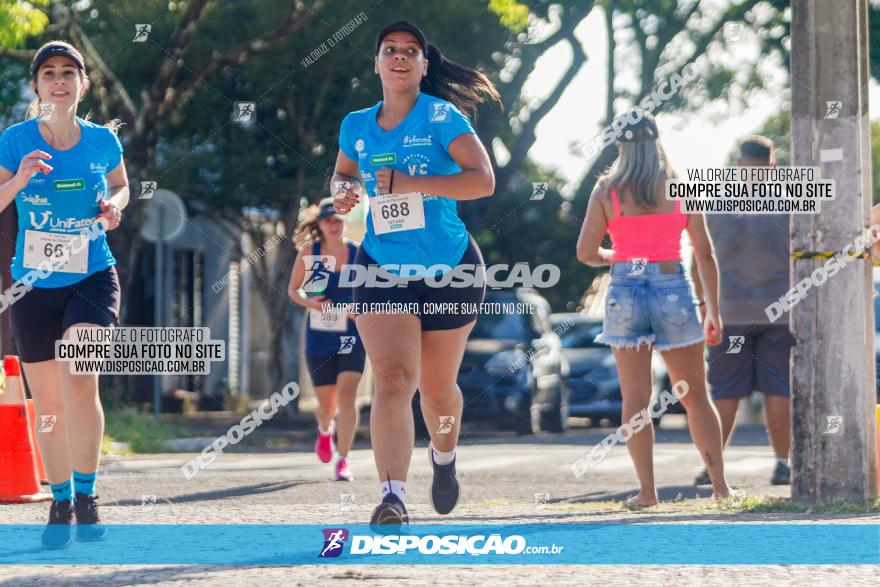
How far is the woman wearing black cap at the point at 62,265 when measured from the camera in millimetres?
6094

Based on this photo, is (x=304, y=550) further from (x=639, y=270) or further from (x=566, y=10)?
(x=566, y=10)

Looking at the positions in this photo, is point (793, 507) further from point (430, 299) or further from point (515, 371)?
point (515, 371)

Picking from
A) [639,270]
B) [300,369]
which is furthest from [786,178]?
[300,369]

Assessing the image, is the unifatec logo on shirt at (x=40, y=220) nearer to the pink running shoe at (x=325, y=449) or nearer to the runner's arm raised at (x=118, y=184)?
the runner's arm raised at (x=118, y=184)

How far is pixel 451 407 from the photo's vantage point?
6293mm

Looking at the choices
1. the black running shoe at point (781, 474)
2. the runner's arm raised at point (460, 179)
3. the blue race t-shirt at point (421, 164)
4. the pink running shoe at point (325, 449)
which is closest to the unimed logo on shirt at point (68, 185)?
the blue race t-shirt at point (421, 164)

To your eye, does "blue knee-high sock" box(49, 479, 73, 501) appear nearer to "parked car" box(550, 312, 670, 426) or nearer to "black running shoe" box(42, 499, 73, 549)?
"black running shoe" box(42, 499, 73, 549)

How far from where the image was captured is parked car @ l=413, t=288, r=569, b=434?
57.3 ft

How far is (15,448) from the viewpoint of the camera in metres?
8.62

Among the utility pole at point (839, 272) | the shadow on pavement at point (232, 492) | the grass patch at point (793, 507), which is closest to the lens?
the grass patch at point (793, 507)

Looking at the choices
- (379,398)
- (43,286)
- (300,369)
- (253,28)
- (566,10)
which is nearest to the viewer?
(379,398)

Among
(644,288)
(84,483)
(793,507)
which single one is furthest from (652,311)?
(84,483)

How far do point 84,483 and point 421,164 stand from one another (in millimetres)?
1889

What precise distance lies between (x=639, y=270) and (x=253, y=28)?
15557mm
